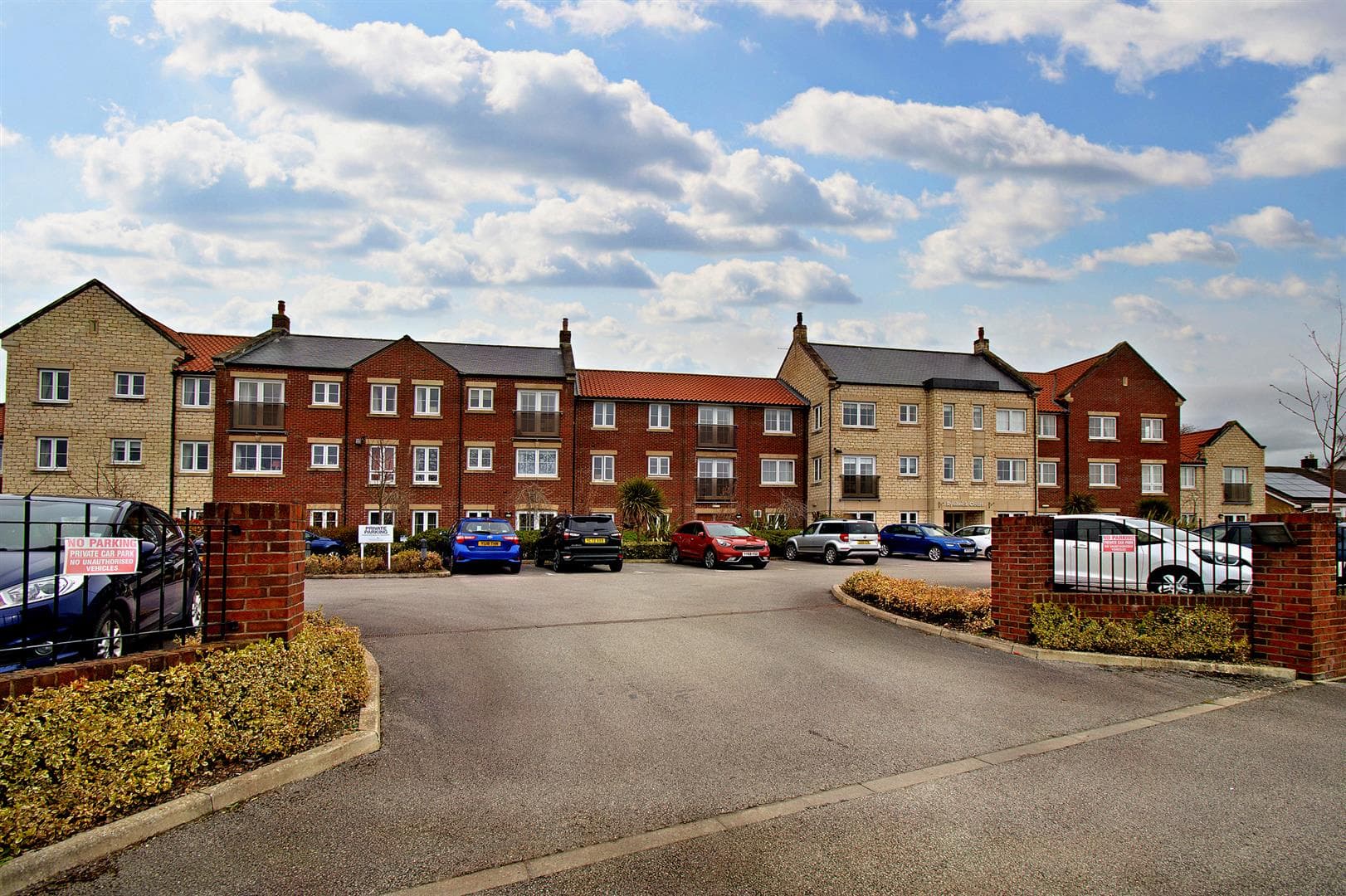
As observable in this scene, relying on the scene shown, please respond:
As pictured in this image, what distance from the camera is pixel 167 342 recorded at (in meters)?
38.3

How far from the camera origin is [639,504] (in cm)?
3588

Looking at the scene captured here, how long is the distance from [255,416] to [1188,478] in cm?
5207

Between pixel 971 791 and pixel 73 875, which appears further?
pixel 971 791

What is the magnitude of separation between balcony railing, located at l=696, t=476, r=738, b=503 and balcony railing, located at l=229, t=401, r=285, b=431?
19.6 meters

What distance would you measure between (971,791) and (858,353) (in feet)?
142

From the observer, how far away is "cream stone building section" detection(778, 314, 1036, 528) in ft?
141

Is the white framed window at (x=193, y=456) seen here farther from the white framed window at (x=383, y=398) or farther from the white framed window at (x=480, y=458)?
the white framed window at (x=480, y=458)

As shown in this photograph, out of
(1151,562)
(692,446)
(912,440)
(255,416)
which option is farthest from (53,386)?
(1151,562)

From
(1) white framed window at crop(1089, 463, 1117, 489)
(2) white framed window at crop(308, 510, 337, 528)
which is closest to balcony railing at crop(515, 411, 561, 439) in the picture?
(2) white framed window at crop(308, 510, 337, 528)

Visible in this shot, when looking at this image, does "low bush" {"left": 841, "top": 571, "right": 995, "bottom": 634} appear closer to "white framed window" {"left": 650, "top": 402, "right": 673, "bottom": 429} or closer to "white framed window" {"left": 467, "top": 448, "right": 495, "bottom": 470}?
"white framed window" {"left": 467, "top": 448, "right": 495, "bottom": 470}

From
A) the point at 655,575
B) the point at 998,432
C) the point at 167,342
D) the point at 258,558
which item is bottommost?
Result: the point at 655,575

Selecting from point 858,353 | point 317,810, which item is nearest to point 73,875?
point 317,810

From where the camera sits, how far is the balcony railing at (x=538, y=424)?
40.0 meters

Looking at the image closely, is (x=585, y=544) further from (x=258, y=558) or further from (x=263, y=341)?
(x=263, y=341)
